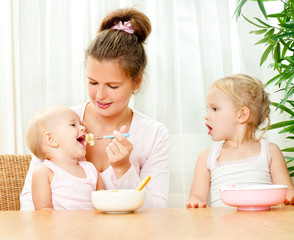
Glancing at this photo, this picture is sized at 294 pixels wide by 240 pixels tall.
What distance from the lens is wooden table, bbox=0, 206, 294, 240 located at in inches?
30.8

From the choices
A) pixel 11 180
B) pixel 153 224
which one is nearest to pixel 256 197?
pixel 153 224

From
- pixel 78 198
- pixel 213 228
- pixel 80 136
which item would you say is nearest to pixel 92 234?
pixel 213 228

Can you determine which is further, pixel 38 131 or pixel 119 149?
pixel 38 131

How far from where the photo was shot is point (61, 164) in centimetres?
183

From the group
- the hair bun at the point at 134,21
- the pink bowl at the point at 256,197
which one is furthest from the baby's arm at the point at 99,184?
the pink bowl at the point at 256,197

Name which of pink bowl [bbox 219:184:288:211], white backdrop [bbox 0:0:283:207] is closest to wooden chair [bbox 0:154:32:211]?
white backdrop [bbox 0:0:283:207]

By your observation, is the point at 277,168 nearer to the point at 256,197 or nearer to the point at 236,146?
the point at 236,146

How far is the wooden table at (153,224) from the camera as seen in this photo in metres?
0.78

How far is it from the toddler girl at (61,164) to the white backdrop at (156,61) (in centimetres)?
86

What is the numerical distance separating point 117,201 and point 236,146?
41.1 inches

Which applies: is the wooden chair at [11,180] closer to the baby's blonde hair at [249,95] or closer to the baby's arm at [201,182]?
the baby's arm at [201,182]

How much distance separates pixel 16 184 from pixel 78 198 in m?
0.51

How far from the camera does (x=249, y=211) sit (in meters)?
1.12

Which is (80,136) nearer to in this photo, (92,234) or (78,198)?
(78,198)
